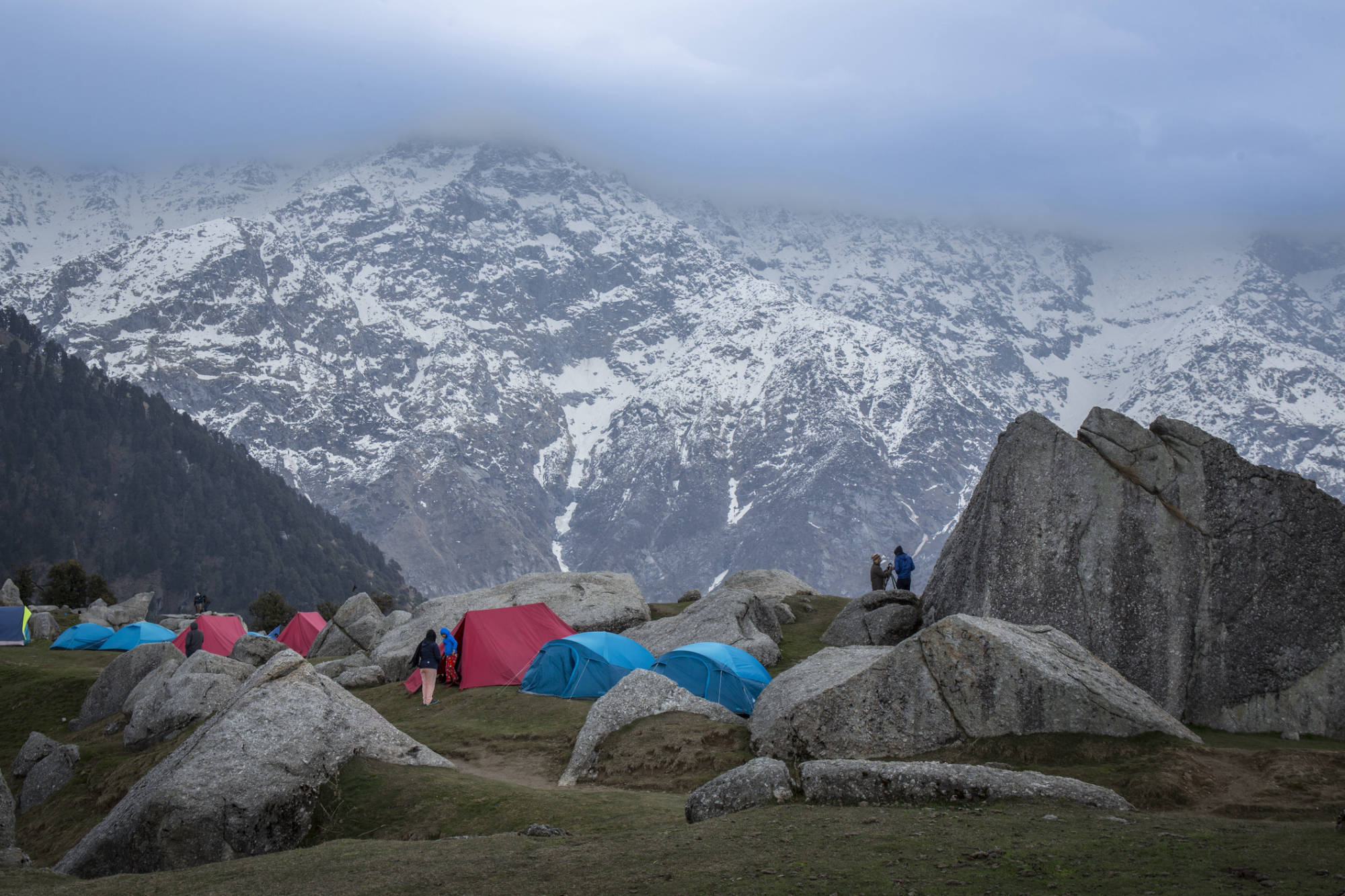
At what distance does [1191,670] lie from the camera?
23.8m

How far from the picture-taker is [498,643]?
34812mm

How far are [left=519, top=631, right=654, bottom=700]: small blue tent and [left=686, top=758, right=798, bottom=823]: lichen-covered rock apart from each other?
14.8 m

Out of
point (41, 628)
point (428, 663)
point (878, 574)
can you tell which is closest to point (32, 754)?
point (428, 663)

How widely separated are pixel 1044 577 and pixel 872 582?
17527mm

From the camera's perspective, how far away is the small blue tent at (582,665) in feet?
103

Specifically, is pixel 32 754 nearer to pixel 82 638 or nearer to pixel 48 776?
pixel 48 776

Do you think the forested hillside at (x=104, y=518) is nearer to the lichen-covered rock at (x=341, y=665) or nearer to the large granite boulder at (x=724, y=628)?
the lichen-covered rock at (x=341, y=665)

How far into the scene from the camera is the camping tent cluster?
28.3 meters

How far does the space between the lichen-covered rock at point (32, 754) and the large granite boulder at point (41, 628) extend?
1314 inches

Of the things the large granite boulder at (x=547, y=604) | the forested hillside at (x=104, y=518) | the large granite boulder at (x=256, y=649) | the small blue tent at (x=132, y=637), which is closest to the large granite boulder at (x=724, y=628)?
the large granite boulder at (x=547, y=604)

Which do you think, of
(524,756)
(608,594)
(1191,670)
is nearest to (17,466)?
(608,594)

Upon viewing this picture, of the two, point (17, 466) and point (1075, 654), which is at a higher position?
point (1075, 654)

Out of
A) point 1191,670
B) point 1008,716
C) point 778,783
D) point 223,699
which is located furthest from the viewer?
point 223,699

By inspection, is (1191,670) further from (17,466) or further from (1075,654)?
(17,466)
